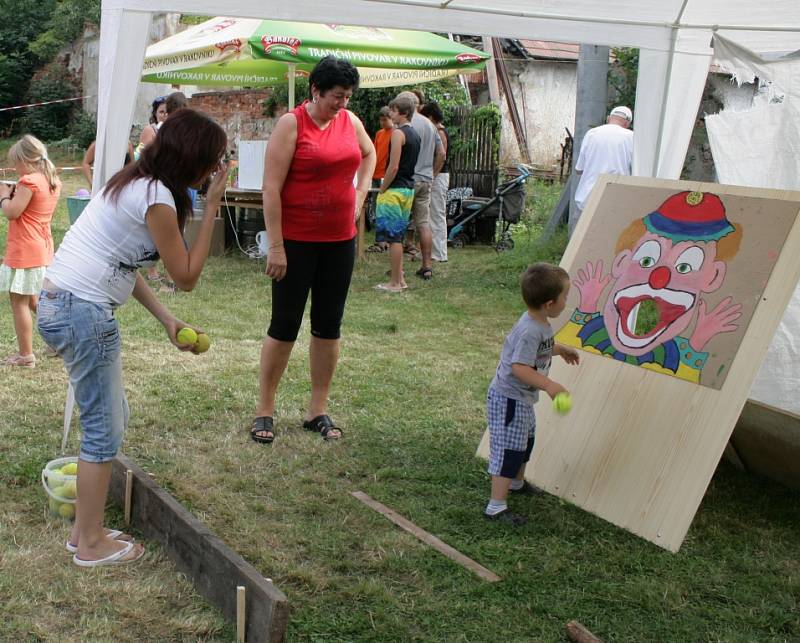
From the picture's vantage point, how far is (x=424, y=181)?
10.5 m

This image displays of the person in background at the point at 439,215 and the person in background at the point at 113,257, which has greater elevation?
the person in background at the point at 113,257

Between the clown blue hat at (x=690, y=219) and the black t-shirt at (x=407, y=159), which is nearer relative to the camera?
the clown blue hat at (x=690, y=219)

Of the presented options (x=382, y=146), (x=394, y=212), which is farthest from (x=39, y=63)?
(x=394, y=212)

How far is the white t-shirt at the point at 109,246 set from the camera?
10.6ft

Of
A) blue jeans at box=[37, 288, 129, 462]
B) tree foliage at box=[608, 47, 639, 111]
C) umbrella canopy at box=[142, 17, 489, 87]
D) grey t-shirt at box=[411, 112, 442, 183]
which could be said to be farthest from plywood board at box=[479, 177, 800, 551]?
tree foliage at box=[608, 47, 639, 111]

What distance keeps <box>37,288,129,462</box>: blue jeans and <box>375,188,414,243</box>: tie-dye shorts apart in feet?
21.1

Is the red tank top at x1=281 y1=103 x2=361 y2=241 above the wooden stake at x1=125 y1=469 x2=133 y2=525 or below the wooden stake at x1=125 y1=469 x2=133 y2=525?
above

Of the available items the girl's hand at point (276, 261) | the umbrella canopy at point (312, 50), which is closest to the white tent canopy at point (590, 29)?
the girl's hand at point (276, 261)

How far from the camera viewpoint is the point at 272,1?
4.14 meters

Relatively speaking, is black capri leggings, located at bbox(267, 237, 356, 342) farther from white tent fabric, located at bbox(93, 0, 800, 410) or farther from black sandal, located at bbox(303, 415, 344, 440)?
white tent fabric, located at bbox(93, 0, 800, 410)

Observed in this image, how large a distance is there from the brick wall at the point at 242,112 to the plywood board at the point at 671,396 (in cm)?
1601

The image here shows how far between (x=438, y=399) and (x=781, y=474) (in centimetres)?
217

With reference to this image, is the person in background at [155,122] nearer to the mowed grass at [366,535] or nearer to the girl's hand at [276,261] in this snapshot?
the mowed grass at [366,535]

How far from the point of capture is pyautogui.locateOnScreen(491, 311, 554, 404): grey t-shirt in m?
3.91
